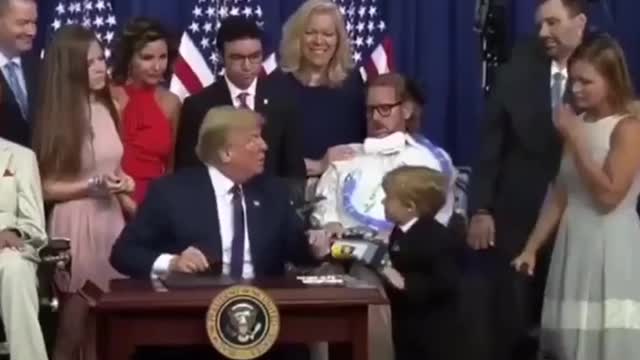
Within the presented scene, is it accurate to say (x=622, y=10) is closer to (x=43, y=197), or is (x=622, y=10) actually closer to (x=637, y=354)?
(x=637, y=354)

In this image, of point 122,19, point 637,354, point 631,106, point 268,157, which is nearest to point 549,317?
point 637,354

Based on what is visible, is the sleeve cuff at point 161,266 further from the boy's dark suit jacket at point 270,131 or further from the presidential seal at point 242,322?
the boy's dark suit jacket at point 270,131

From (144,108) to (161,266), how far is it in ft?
3.92

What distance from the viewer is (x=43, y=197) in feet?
20.2

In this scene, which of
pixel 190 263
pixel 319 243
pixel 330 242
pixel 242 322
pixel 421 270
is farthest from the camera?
pixel 330 242

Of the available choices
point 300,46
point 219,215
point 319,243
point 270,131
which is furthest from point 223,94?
point 219,215

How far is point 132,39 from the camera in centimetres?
659

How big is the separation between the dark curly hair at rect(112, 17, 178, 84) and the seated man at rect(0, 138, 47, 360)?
0.72 m

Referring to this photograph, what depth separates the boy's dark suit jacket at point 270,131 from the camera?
6.48m

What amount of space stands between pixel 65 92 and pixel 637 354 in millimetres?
2174

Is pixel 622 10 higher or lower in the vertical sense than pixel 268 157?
higher

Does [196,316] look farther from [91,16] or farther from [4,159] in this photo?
[91,16]

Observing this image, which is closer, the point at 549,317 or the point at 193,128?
the point at 549,317

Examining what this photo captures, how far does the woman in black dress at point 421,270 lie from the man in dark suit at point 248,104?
33.1 inches
